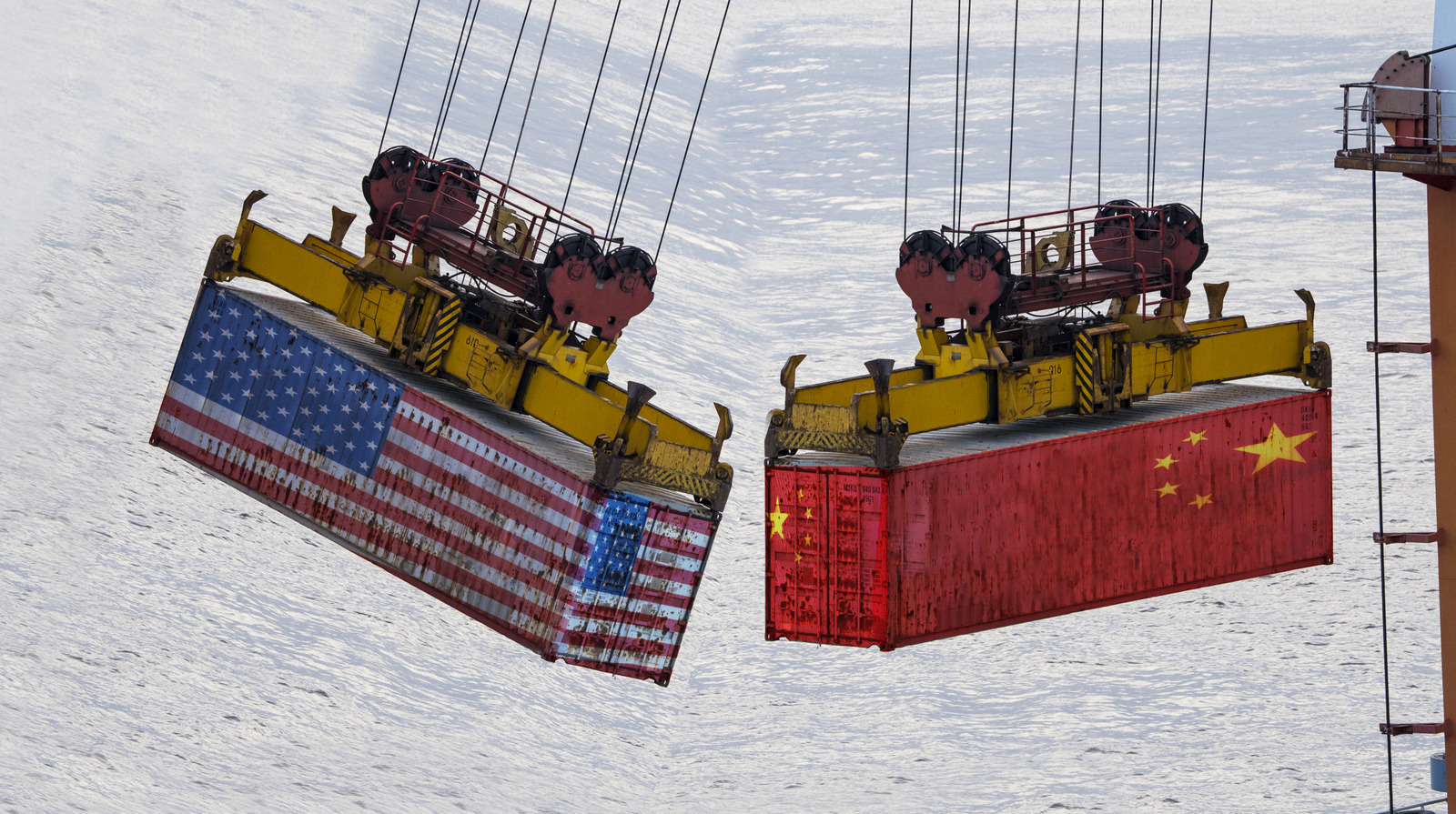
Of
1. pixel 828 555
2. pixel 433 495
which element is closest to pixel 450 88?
pixel 433 495

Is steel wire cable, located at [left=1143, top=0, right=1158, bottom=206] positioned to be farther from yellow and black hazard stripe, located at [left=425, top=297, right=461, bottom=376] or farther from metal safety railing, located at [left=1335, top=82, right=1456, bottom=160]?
yellow and black hazard stripe, located at [left=425, top=297, right=461, bottom=376]

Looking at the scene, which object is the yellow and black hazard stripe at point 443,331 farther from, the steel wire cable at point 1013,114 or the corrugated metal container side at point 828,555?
the steel wire cable at point 1013,114

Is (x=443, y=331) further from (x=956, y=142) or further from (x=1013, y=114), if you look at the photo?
(x=956, y=142)

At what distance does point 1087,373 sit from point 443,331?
6.78 metres

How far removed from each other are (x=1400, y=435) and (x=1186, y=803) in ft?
34.0

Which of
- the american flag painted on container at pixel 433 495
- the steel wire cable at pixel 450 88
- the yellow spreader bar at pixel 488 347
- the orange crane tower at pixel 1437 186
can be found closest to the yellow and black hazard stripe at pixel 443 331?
the yellow spreader bar at pixel 488 347

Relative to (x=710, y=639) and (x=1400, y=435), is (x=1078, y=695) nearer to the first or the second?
(x=710, y=639)

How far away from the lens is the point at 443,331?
18047mm

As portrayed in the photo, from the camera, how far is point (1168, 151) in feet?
147

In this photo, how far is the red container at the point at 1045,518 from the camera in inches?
669

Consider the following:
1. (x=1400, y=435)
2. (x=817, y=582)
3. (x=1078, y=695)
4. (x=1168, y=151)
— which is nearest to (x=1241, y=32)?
(x=1168, y=151)

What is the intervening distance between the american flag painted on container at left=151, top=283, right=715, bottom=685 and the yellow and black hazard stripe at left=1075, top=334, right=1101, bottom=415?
15.3 ft

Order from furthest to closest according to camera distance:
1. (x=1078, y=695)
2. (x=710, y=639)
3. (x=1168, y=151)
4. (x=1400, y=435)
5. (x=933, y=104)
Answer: (x=933, y=104) → (x=1168, y=151) → (x=1400, y=435) → (x=710, y=639) → (x=1078, y=695)

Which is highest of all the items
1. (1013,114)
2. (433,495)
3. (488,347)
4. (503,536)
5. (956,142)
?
(956,142)
